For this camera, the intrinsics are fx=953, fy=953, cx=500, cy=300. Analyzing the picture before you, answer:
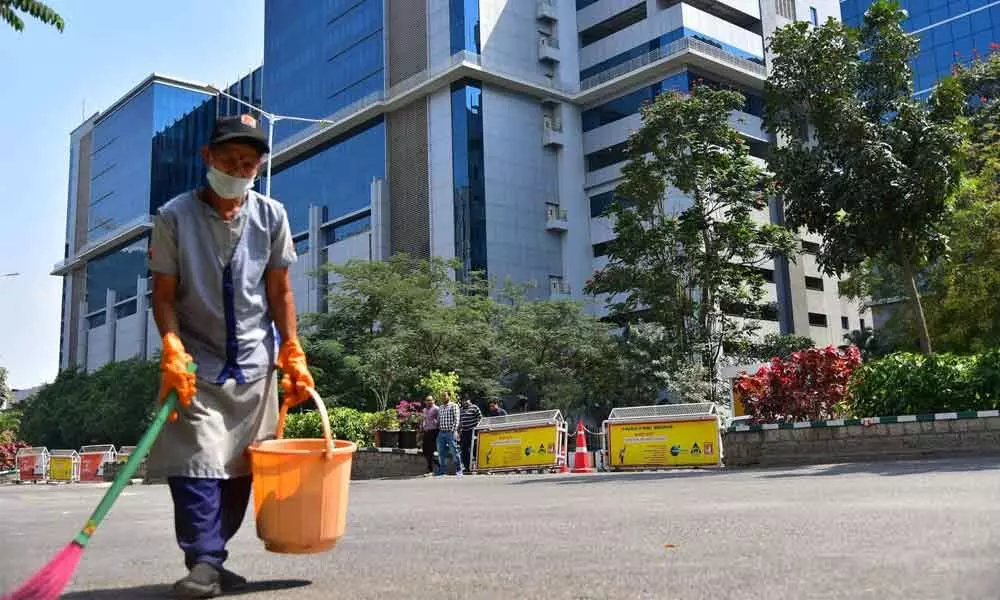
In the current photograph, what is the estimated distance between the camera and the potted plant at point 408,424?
20797mm

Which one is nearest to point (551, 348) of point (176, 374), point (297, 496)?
point (297, 496)

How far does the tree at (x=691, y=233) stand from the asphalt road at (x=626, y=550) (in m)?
16.1

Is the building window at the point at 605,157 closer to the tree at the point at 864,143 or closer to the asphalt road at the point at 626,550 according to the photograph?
the tree at the point at 864,143

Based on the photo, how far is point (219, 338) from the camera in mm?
3664

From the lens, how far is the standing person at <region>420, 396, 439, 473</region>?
18.0 metres

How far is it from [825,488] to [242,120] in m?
6.20

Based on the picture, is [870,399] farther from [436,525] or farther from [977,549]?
[977,549]

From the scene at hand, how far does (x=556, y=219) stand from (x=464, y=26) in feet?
39.2

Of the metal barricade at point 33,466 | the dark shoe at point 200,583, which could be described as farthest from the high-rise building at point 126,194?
the dark shoe at point 200,583

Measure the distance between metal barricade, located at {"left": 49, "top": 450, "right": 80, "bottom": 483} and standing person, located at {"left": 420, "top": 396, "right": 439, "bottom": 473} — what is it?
68.7ft

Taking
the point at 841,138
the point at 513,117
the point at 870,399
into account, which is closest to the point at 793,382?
the point at 870,399

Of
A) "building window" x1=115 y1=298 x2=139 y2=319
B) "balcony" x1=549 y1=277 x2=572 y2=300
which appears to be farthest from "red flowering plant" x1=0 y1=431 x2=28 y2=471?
"building window" x1=115 y1=298 x2=139 y2=319

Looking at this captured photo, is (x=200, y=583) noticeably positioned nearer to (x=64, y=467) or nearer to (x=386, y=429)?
(x=386, y=429)

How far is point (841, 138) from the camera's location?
1552 cm
